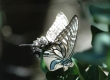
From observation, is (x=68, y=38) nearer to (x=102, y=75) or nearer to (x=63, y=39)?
(x=63, y=39)

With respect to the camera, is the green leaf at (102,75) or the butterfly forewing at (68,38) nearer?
the green leaf at (102,75)

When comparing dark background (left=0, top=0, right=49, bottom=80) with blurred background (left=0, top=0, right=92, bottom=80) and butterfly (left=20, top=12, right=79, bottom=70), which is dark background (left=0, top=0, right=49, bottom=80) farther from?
butterfly (left=20, top=12, right=79, bottom=70)

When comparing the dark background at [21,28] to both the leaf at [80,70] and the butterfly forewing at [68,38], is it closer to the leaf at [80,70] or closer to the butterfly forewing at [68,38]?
the butterfly forewing at [68,38]

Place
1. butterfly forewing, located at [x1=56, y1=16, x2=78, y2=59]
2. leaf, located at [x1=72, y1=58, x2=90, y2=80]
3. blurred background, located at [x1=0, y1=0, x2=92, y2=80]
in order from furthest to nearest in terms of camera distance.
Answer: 1. blurred background, located at [x1=0, y1=0, x2=92, y2=80]
2. butterfly forewing, located at [x1=56, y1=16, x2=78, y2=59]
3. leaf, located at [x1=72, y1=58, x2=90, y2=80]

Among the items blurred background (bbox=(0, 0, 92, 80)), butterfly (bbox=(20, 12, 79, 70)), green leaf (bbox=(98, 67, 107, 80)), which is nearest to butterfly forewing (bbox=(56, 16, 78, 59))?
butterfly (bbox=(20, 12, 79, 70))

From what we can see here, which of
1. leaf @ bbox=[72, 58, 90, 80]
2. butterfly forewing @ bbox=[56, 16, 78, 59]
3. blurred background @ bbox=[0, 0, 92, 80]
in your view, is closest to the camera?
leaf @ bbox=[72, 58, 90, 80]

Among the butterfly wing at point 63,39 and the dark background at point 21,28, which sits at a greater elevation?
the butterfly wing at point 63,39

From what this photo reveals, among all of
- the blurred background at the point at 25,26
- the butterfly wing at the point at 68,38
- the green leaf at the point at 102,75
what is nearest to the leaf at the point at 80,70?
the green leaf at the point at 102,75

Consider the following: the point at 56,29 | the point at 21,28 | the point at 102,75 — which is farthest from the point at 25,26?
the point at 102,75

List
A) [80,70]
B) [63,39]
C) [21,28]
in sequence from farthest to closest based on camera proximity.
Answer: [21,28]
[63,39]
[80,70]

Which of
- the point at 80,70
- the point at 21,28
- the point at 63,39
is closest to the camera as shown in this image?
the point at 80,70
